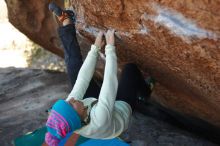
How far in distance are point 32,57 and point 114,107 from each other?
10.7 meters

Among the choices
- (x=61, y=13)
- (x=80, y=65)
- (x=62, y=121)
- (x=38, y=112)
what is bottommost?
(x=38, y=112)

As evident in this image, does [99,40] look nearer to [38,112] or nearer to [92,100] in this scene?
[92,100]

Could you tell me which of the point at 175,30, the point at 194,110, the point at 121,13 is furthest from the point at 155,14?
the point at 194,110

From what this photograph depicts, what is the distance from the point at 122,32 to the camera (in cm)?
329

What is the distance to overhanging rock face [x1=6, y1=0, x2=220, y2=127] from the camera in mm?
2498

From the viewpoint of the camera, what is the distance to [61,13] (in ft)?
12.1

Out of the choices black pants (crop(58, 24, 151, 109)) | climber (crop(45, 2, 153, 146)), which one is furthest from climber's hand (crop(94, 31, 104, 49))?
black pants (crop(58, 24, 151, 109))

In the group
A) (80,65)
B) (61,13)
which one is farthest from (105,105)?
(61,13)

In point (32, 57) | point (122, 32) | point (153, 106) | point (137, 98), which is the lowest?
point (32, 57)

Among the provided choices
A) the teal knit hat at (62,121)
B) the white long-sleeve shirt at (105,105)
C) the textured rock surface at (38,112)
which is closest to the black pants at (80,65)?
the white long-sleeve shirt at (105,105)

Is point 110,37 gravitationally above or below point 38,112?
above

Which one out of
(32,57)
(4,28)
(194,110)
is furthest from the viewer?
(4,28)

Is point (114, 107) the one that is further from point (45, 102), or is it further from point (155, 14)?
point (45, 102)

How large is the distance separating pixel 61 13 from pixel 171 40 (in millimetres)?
1309
